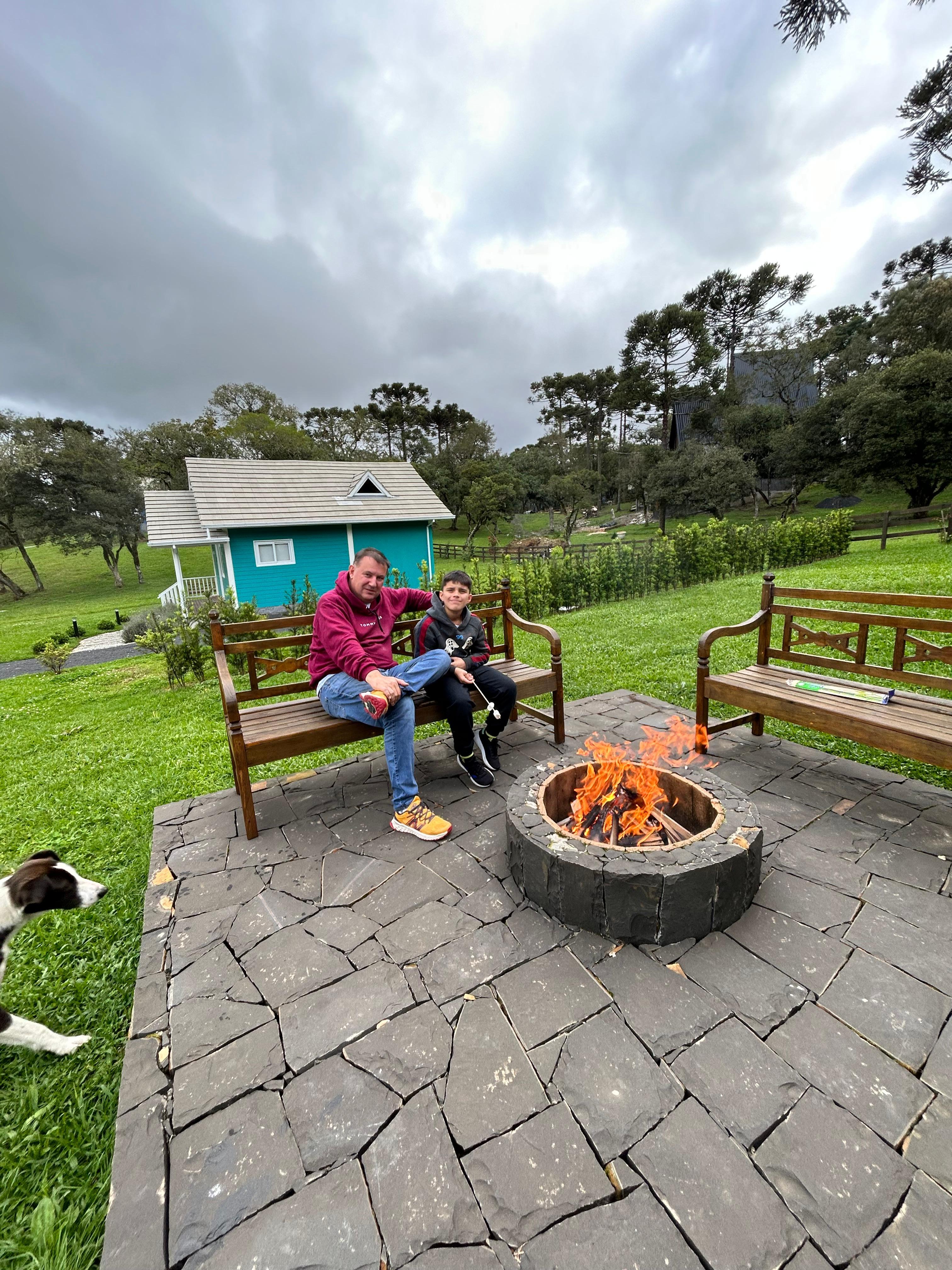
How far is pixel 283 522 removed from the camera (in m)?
14.6

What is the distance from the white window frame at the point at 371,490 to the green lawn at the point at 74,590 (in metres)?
9.30

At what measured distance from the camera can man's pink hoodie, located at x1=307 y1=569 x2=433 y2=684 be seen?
2854 mm

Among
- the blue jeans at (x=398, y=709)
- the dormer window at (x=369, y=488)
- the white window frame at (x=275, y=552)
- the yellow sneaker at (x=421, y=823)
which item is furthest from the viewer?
the dormer window at (x=369, y=488)

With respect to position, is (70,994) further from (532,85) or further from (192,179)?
(192,179)

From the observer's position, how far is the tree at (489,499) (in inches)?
1267

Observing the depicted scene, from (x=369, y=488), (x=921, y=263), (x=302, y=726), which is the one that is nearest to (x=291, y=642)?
(x=302, y=726)

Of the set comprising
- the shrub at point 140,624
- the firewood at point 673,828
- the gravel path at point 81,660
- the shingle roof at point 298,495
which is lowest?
the gravel path at point 81,660

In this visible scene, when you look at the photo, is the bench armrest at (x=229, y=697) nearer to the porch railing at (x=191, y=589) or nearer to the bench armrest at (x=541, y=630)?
the bench armrest at (x=541, y=630)

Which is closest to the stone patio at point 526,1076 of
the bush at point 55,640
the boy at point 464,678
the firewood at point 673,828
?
the firewood at point 673,828

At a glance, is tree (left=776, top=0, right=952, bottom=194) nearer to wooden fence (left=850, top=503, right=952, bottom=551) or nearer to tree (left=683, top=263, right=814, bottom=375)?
wooden fence (left=850, top=503, right=952, bottom=551)

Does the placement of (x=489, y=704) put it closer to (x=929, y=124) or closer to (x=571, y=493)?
(x=929, y=124)

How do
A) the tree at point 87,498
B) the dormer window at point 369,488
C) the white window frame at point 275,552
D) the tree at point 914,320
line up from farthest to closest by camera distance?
the tree at point 87,498 → the tree at point 914,320 → the dormer window at point 369,488 → the white window frame at point 275,552

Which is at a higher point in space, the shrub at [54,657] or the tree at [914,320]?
the tree at [914,320]

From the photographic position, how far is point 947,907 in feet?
6.35
